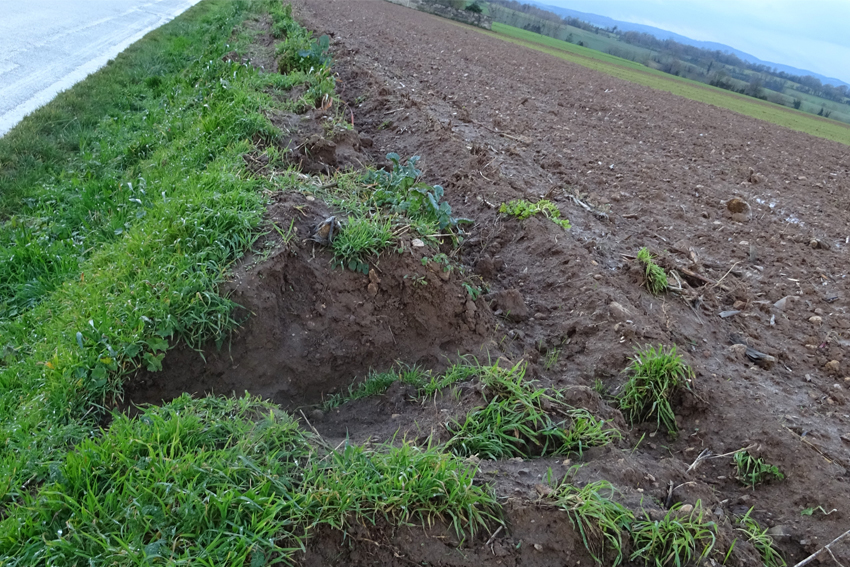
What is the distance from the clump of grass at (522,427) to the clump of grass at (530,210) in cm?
206

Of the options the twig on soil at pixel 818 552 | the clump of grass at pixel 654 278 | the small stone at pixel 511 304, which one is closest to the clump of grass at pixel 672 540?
the twig on soil at pixel 818 552

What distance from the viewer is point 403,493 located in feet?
6.89

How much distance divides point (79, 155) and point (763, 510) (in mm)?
6481

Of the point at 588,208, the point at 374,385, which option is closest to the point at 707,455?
the point at 374,385

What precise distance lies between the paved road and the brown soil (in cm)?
411

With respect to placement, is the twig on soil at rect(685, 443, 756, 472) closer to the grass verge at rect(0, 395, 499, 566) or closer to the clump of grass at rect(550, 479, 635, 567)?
the clump of grass at rect(550, 479, 635, 567)

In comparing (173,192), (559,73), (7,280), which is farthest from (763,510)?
(559,73)

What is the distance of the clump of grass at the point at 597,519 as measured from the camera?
2.08m

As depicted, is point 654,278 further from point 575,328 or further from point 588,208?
point 588,208

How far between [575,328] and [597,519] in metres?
1.50

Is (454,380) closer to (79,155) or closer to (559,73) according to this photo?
(79,155)

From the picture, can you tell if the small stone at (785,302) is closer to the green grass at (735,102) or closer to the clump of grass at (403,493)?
the clump of grass at (403,493)

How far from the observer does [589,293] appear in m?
3.64

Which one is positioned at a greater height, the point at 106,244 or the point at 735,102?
the point at 735,102
